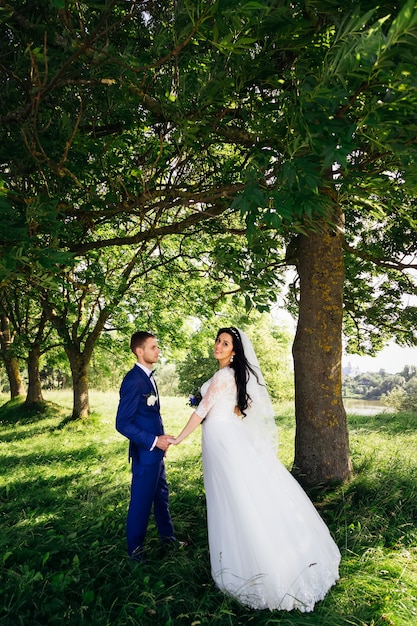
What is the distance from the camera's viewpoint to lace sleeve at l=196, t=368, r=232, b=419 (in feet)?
15.5

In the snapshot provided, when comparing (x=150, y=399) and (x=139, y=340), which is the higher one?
(x=139, y=340)

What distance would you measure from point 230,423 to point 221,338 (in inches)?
36.1

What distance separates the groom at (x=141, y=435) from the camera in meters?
4.81

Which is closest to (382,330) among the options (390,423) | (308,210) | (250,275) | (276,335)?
(390,423)

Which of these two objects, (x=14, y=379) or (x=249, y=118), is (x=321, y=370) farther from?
(x=14, y=379)

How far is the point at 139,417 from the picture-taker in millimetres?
5023

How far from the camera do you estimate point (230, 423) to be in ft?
15.2

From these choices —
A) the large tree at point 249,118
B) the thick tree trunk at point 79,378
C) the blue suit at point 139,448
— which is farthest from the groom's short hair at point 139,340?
the thick tree trunk at point 79,378

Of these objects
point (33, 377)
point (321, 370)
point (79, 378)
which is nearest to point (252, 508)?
point (321, 370)

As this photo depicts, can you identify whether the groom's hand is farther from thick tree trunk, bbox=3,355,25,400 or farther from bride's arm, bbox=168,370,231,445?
thick tree trunk, bbox=3,355,25,400

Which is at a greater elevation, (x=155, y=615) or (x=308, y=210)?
(x=308, y=210)

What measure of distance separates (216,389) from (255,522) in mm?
1291

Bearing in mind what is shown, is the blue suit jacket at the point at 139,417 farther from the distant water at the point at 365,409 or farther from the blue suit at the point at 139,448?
the distant water at the point at 365,409

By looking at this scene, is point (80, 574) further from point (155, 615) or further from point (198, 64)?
point (198, 64)
